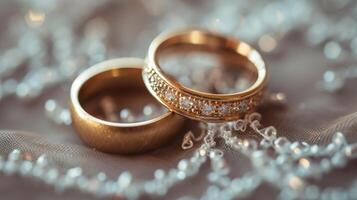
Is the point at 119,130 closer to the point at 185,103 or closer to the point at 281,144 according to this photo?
the point at 185,103

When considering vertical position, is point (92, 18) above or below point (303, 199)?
above

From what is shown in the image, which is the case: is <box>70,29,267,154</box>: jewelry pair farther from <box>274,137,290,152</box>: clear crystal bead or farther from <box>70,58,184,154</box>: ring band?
<box>274,137,290,152</box>: clear crystal bead

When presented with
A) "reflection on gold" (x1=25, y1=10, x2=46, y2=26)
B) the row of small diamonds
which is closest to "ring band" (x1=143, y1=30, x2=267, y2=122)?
the row of small diamonds

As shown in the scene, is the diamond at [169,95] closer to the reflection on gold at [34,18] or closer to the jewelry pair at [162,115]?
the jewelry pair at [162,115]

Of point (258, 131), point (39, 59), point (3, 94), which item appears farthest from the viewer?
point (39, 59)

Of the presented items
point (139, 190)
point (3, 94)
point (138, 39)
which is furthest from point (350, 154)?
point (3, 94)

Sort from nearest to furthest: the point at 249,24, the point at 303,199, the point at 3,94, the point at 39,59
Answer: the point at 303,199 → the point at 3,94 → the point at 39,59 → the point at 249,24

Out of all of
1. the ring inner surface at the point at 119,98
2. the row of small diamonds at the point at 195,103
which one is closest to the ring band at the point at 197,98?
the row of small diamonds at the point at 195,103

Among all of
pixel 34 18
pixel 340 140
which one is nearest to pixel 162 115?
pixel 340 140

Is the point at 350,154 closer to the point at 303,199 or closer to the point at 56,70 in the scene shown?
the point at 303,199
